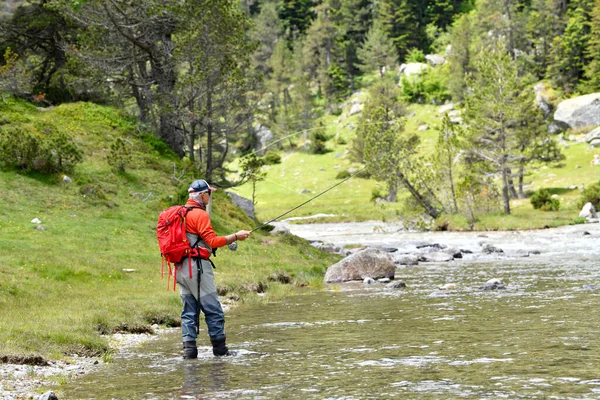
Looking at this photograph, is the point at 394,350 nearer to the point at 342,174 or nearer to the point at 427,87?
the point at 342,174

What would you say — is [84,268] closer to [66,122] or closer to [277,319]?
[277,319]

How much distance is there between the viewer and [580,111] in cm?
7988

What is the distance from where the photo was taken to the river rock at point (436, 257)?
2883 centimetres

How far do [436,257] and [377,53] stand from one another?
94.6 metres

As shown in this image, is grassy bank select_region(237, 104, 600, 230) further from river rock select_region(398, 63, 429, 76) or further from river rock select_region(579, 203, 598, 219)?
river rock select_region(398, 63, 429, 76)

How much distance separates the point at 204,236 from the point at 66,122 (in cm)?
2485

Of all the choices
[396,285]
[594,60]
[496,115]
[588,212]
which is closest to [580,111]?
[594,60]

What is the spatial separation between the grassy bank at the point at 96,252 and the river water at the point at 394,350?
1.30 metres

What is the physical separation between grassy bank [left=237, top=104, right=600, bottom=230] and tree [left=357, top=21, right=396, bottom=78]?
12.6 metres

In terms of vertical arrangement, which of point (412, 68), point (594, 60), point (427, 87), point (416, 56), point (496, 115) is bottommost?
point (496, 115)

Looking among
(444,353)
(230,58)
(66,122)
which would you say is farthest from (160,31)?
(444,353)

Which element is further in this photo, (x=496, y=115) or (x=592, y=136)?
(x=592, y=136)

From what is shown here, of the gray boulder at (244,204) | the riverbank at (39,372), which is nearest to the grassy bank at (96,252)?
the riverbank at (39,372)

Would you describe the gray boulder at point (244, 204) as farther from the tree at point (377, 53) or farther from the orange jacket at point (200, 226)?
the tree at point (377, 53)
